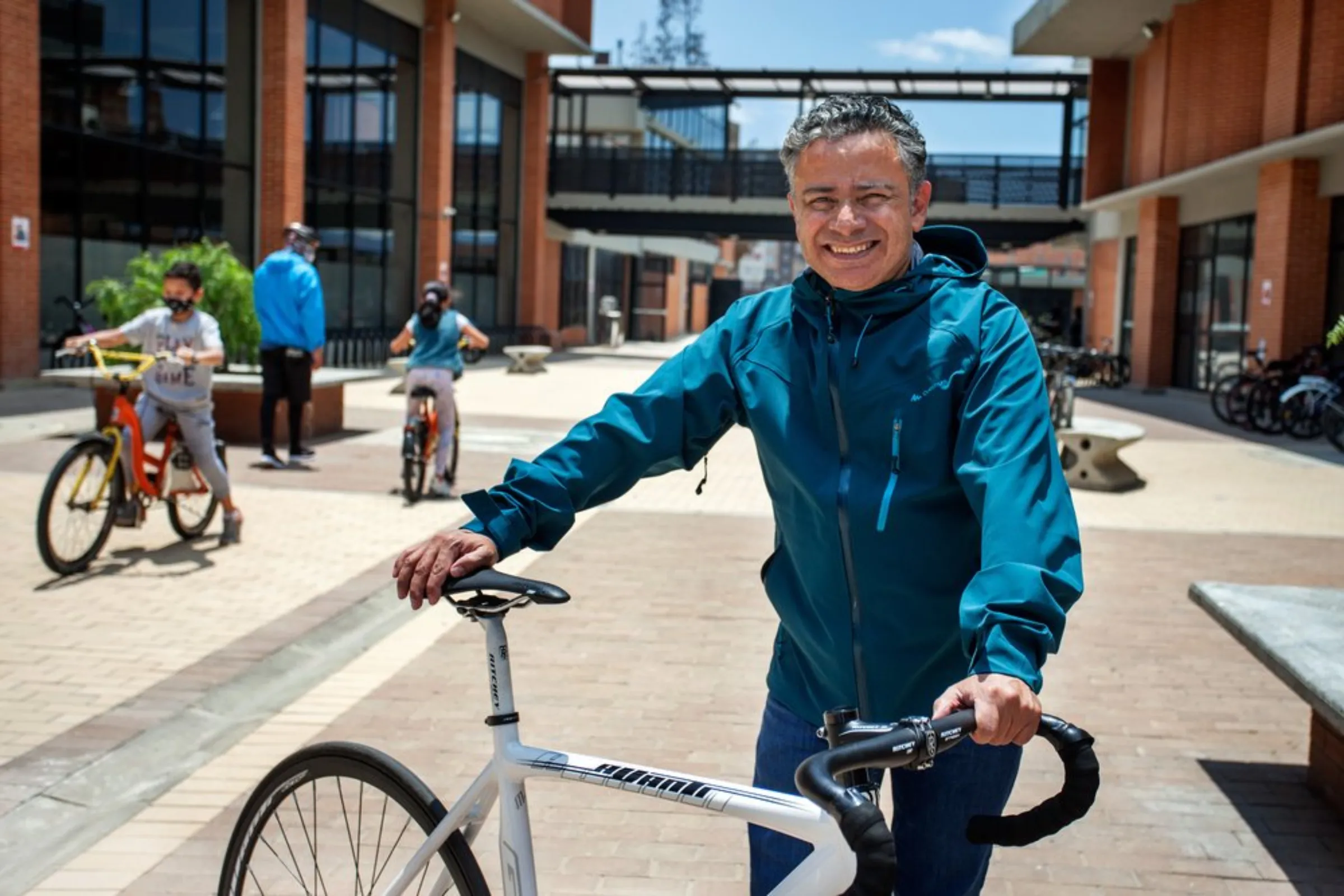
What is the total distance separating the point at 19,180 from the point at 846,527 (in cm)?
1822

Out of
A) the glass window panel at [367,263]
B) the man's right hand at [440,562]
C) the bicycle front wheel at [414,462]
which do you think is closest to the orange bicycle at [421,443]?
the bicycle front wheel at [414,462]

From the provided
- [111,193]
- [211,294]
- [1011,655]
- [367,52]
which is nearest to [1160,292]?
[367,52]

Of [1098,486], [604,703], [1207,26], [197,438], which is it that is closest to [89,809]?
[604,703]

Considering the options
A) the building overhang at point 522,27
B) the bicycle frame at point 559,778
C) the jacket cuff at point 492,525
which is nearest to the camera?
the bicycle frame at point 559,778

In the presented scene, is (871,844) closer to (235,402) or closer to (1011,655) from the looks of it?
(1011,655)

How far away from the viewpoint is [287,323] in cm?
1248

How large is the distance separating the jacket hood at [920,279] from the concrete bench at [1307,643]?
7.25 ft

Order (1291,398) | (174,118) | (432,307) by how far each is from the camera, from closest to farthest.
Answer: (432,307) → (1291,398) → (174,118)

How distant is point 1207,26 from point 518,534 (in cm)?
2897

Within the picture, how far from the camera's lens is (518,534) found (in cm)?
233

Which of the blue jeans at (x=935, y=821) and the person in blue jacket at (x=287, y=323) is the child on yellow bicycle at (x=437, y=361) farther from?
the blue jeans at (x=935, y=821)

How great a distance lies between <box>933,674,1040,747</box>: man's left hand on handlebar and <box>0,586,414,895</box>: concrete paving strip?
119 inches

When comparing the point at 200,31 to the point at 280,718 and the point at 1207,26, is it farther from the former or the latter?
the point at 280,718

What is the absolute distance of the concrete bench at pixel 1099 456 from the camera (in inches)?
524
